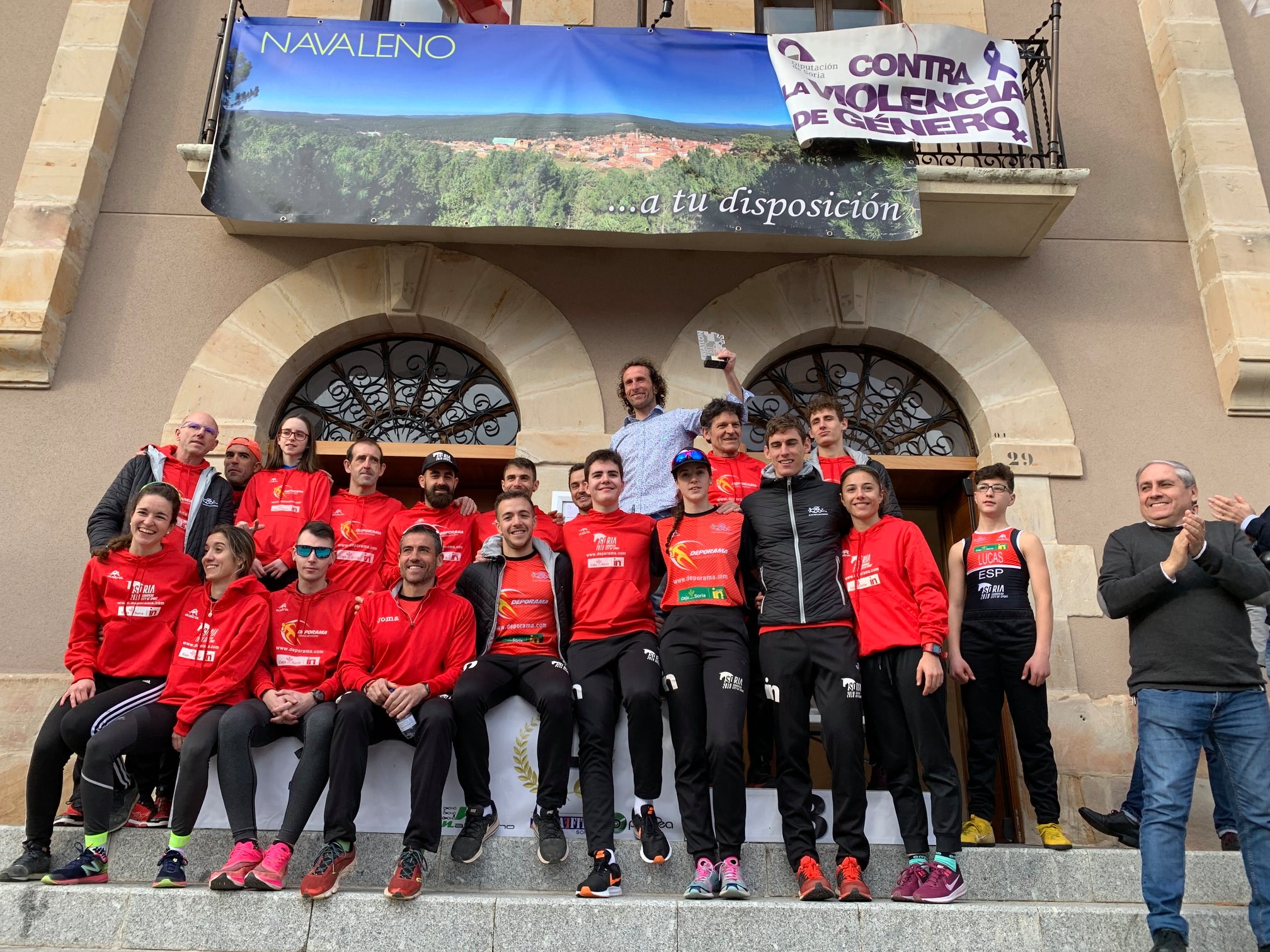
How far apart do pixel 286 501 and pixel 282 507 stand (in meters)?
0.04

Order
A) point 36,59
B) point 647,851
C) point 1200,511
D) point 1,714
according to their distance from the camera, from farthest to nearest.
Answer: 1. point 36,59
2. point 1200,511
3. point 1,714
4. point 647,851

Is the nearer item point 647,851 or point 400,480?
point 647,851

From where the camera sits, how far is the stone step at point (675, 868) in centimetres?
438

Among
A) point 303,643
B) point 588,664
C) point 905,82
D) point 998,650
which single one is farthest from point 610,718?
point 905,82

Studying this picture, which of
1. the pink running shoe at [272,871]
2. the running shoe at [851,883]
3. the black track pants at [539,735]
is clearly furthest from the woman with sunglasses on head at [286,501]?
the running shoe at [851,883]

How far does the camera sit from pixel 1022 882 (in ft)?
14.9

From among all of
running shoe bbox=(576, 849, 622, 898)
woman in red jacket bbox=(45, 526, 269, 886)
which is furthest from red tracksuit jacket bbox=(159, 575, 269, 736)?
running shoe bbox=(576, 849, 622, 898)

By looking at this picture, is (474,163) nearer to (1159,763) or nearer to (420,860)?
(420,860)

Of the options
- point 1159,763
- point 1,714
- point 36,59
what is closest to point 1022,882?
point 1159,763

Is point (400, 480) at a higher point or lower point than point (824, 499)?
higher

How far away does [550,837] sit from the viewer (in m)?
4.32

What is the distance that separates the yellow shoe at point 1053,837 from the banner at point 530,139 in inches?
153

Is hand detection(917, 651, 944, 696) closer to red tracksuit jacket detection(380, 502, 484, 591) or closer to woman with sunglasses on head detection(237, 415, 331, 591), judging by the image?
red tracksuit jacket detection(380, 502, 484, 591)

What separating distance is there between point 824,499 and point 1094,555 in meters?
3.05
